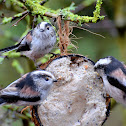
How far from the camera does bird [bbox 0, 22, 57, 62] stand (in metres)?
2.97

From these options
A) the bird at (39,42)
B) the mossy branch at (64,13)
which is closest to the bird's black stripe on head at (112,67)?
the mossy branch at (64,13)

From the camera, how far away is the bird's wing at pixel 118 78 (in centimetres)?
262

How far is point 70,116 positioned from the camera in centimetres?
270

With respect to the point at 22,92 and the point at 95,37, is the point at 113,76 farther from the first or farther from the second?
the point at 95,37

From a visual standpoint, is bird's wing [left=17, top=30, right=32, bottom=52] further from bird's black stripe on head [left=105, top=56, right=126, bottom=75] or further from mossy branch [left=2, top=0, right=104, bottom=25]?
bird's black stripe on head [left=105, top=56, right=126, bottom=75]

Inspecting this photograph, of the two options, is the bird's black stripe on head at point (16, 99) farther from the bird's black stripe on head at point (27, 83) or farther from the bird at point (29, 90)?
the bird's black stripe on head at point (27, 83)

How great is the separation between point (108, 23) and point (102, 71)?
108 inches

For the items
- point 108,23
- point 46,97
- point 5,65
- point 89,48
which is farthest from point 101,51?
point 46,97

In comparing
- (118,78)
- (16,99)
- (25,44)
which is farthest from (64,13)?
(16,99)

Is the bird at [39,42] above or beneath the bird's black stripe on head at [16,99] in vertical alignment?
above

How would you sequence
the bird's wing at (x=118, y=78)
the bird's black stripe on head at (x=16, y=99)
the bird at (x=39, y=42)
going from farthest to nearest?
the bird at (x=39, y=42), the bird's wing at (x=118, y=78), the bird's black stripe on head at (x=16, y=99)

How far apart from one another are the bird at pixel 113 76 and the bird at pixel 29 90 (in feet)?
1.64

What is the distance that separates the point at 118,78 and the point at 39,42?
3.25 feet

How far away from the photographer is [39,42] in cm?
304
